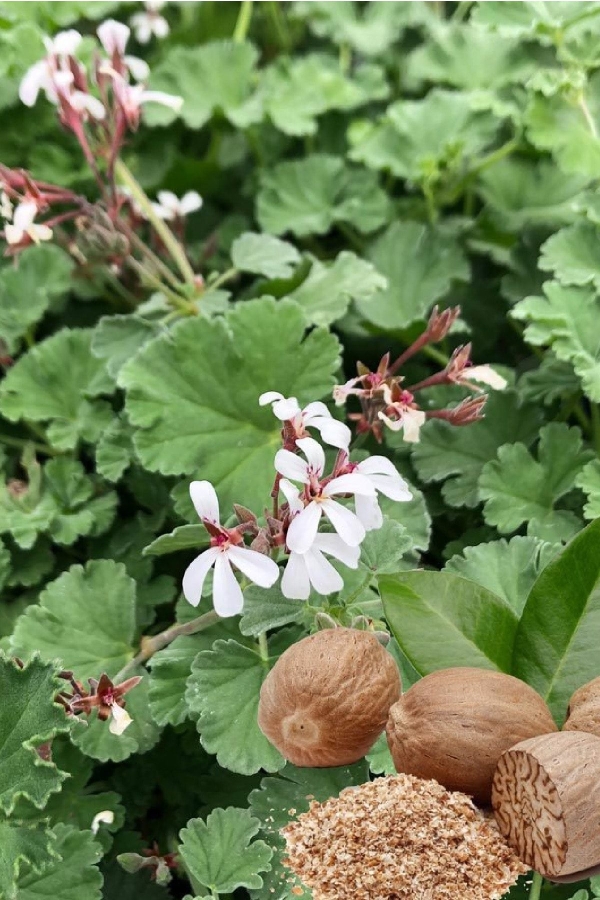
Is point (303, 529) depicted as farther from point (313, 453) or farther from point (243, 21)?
point (243, 21)

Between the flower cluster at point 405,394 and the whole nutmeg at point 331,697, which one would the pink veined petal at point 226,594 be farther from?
the flower cluster at point 405,394

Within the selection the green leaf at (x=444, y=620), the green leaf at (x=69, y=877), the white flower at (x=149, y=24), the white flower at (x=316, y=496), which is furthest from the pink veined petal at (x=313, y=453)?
the white flower at (x=149, y=24)

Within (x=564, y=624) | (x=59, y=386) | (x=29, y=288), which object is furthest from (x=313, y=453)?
(x=29, y=288)

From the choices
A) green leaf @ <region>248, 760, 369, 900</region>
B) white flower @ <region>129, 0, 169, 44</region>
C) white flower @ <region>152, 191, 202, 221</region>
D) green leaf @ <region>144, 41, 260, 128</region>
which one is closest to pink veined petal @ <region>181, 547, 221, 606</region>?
green leaf @ <region>248, 760, 369, 900</region>

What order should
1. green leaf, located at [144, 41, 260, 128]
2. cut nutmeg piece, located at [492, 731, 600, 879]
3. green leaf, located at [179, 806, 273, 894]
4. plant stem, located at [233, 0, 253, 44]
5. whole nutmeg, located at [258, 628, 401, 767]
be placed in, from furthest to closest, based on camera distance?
plant stem, located at [233, 0, 253, 44] < green leaf, located at [144, 41, 260, 128] < green leaf, located at [179, 806, 273, 894] < whole nutmeg, located at [258, 628, 401, 767] < cut nutmeg piece, located at [492, 731, 600, 879]

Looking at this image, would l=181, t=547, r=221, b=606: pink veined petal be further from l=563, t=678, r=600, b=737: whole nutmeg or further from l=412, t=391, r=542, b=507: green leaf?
l=412, t=391, r=542, b=507: green leaf

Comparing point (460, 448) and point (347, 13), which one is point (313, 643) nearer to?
point (460, 448)
